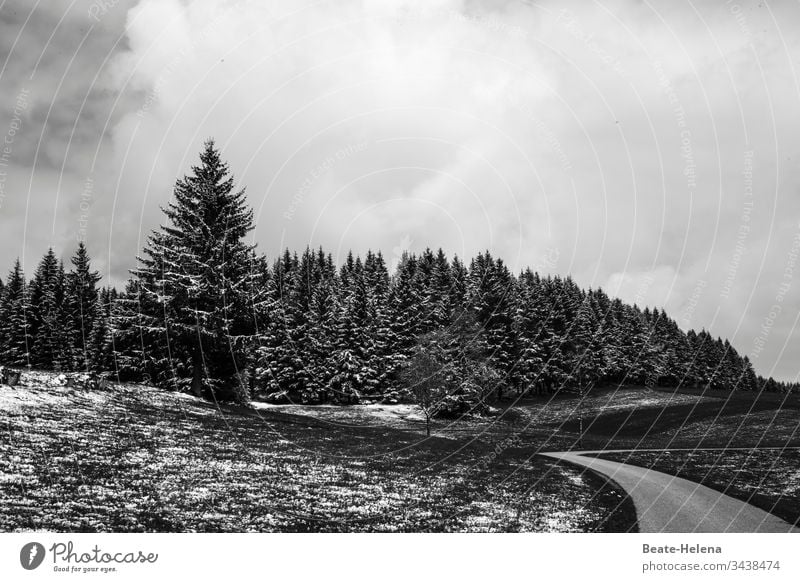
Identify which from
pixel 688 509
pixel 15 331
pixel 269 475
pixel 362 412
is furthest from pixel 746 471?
pixel 15 331

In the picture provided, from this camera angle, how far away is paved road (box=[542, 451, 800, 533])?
12.2 meters

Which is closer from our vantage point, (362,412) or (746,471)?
(746,471)

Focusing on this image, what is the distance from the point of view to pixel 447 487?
1666cm

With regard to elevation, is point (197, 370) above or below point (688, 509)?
above

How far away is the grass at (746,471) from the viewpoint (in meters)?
15.7

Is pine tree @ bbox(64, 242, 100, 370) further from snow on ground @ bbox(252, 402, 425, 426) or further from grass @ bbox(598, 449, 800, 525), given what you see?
grass @ bbox(598, 449, 800, 525)

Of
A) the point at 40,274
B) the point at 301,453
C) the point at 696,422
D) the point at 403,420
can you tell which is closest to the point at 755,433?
the point at 696,422

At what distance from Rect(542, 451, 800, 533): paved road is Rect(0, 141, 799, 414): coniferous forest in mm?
21479

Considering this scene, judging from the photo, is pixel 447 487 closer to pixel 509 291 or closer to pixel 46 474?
pixel 46 474

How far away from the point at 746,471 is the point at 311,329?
4683 centimetres
